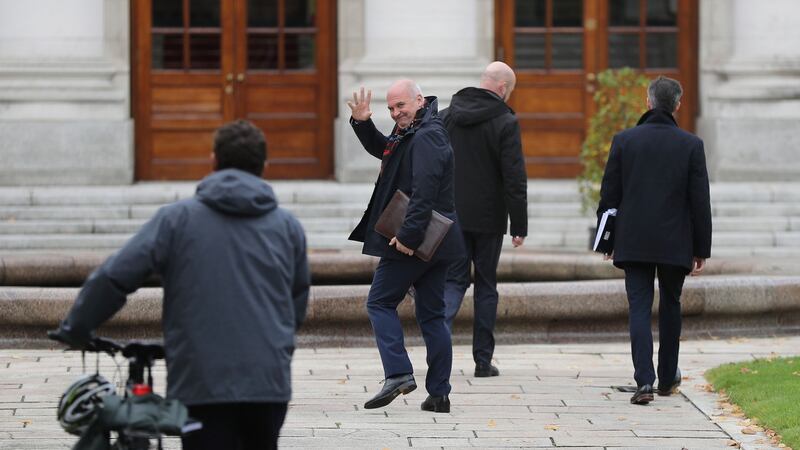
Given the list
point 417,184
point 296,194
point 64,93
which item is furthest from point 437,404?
point 64,93

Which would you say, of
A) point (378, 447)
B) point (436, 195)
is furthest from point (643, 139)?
point (378, 447)

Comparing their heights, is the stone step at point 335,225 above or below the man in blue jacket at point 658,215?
below

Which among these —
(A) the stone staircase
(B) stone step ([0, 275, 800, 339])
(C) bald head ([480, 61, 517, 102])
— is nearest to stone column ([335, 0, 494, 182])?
(A) the stone staircase

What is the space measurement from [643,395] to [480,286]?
1.32 m

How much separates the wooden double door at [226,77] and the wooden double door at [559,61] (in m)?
2.12

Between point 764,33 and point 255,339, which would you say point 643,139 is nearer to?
point 255,339

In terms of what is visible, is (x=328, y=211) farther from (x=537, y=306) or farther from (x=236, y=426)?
(x=236, y=426)

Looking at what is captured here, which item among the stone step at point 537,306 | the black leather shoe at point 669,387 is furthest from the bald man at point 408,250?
the stone step at point 537,306

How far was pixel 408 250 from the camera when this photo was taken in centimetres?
812

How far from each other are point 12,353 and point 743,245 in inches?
333

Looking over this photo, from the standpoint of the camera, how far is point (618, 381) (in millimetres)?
9469

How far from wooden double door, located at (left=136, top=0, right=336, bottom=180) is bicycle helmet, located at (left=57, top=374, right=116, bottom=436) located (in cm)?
1397

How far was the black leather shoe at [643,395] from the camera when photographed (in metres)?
8.66

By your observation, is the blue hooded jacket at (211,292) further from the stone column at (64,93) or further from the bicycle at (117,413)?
the stone column at (64,93)
